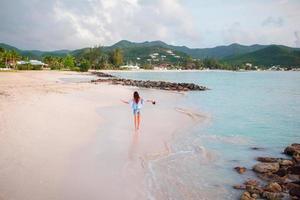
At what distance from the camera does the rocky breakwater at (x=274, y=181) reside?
317 inches

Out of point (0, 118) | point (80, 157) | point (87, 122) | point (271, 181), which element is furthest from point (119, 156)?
point (0, 118)

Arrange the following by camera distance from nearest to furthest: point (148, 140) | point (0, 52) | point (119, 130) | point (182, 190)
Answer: point (182, 190)
point (148, 140)
point (119, 130)
point (0, 52)

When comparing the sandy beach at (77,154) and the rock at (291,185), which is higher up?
the sandy beach at (77,154)

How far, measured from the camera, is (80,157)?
1017 cm

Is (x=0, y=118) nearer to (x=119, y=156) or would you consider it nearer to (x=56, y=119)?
(x=56, y=119)

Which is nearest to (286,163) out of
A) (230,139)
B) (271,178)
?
(271,178)

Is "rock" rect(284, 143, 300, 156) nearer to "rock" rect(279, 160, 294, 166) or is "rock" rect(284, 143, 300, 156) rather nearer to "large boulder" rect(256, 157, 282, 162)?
"large boulder" rect(256, 157, 282, 162)

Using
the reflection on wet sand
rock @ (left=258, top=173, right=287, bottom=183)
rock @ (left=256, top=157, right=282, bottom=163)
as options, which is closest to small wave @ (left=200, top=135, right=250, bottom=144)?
rock @ (left=256, top=157, right=282, bottom=163)

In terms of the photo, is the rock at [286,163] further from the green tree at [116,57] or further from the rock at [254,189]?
the green tree at [116,57]

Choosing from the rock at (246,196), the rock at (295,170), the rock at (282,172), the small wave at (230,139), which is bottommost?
the small wave at (230,139)

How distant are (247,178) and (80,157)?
5347 mm

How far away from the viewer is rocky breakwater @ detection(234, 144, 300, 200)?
806 centimetres

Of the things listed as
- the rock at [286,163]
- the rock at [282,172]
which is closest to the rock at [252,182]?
the rock at [282,172]

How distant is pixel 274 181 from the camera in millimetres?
9453
